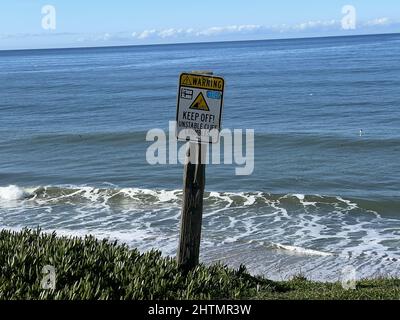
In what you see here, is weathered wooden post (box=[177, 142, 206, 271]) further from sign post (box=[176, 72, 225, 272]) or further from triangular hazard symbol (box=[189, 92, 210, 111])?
triangular hazard symbol (box=[189, 92, 210, 111])

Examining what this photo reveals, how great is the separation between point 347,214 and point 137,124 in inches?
843

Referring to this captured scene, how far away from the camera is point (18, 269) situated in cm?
700

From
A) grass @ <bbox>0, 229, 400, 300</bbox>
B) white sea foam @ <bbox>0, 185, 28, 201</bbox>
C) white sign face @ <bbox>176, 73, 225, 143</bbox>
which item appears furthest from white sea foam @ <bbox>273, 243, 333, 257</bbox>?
white sea foam @ <bbox>0, 185, 28, 201</bbox>

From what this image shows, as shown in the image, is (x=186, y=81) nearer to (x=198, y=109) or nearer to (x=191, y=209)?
(x=198, y=109)

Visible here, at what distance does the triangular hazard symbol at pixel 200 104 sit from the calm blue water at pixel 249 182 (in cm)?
612

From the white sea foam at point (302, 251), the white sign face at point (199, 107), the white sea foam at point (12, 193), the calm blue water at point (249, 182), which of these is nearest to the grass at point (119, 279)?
the white sign face at point (199, 107)

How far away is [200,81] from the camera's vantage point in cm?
720

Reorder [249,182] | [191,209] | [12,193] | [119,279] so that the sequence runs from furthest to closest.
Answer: [249,182], [12,193], [191,209], [119,279]

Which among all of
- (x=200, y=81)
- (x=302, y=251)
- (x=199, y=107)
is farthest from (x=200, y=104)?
(x=302, y=251)

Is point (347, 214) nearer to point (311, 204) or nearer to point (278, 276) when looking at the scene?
point (311, 204)

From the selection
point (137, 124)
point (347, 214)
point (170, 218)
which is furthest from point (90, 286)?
point (137, 124)

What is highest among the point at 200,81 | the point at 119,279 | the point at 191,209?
the point at 200,81

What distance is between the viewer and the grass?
649 centimetres

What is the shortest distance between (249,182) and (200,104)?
15.4m
